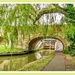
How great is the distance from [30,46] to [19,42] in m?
0.19

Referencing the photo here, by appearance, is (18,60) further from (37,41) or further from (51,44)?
(51,44)

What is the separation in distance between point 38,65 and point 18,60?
0.34m

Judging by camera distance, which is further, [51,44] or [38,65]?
[51,44]

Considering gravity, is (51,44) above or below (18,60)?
above

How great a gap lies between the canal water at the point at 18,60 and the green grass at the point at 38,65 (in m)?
0.06

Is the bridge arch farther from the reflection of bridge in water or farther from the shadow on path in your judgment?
the shadow on path

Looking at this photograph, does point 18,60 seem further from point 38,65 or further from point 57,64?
point 57,64

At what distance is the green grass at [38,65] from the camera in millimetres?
3879

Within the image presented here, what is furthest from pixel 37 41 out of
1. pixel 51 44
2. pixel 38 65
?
pixel 38 65

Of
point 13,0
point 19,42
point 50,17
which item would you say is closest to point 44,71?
point 19,42

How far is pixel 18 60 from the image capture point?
13.2ft

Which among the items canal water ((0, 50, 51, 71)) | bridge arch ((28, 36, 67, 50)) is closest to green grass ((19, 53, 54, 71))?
canal water ((0, 50, 51, 71))

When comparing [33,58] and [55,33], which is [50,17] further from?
[33,58]

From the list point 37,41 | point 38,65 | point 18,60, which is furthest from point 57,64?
point 18,60
